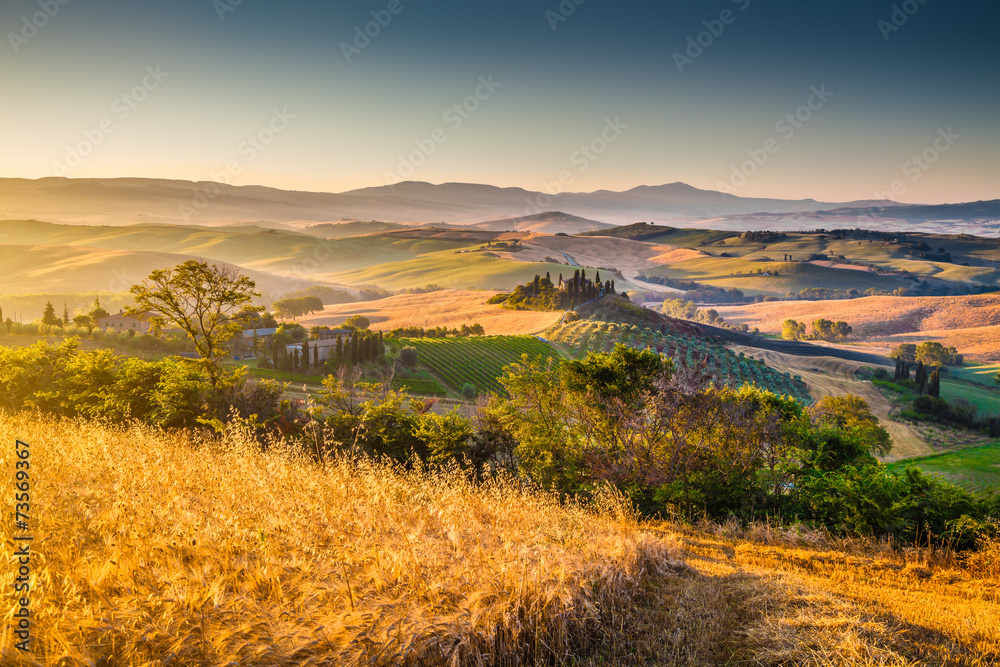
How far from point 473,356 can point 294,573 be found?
63983mm

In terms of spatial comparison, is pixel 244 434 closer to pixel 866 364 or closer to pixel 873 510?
pixel 873 510

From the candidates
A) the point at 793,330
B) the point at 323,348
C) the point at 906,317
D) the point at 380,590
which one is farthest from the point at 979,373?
the point at 380,590

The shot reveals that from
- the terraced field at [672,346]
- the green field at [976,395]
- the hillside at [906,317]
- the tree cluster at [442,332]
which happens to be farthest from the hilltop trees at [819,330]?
the tree cluster at [442,332]

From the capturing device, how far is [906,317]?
164 metres

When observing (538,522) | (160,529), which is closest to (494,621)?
(538,522)

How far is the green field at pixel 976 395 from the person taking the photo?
8538 cm

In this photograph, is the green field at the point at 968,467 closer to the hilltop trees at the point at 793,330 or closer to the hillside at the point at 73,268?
the hilltop trees at the point at 793,330

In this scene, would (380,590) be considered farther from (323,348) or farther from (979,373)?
(979,373)

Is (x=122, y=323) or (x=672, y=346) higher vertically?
(x=122, y=323)

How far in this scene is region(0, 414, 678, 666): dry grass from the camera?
3.44m

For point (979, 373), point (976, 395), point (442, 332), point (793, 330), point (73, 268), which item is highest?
point (73, 268)

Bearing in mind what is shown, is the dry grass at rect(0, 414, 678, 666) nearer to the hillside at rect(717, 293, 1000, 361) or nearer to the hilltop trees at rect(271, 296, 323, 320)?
the hilltop trees at rect(271, 296, 323, 320)

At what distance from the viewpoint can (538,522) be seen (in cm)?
609

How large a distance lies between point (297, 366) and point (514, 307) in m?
67.7
